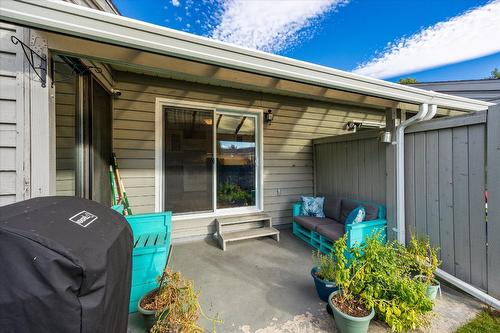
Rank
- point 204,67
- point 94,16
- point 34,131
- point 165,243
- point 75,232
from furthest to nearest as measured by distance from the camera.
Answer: point 165,243, point 204,67, point 34,131, point 94,16, point 75,232

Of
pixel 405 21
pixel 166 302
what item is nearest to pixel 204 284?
pixel 166 302

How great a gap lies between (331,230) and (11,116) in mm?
3405

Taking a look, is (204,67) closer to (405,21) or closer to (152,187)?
(152,187)

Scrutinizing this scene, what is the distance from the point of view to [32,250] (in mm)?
690

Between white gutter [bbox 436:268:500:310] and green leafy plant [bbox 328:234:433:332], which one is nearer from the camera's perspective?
green leafy plant [bbox 328:234:433:332]

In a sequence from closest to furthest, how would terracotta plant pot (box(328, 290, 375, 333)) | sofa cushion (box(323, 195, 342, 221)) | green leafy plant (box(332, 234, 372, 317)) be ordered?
terracotta plant pot (box(328, 290, 375, 333)) → green leafy plant (box(332, 234, 372, 317)) → sofa cushion (box(323, 195, 342, 221))

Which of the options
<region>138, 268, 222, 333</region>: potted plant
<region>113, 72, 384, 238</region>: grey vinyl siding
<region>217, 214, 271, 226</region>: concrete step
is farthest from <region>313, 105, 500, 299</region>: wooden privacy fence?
<region>138, 268, 222, 333</region>: potted plant

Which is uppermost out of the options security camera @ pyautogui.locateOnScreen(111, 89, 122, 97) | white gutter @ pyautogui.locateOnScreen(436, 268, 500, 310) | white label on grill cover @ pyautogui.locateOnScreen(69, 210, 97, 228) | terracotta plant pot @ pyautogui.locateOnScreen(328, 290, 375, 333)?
security camera @ pyautogui.locateOnScreen(111, 89, 122, 97)

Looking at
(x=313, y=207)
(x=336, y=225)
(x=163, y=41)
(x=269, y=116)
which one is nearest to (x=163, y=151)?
(x=269, y=116)

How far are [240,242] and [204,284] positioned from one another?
120 centimetres

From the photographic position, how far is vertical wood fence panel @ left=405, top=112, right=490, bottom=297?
2.02 metres

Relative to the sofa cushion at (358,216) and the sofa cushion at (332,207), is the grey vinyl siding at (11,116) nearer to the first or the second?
the sofa cushion at (358,216)

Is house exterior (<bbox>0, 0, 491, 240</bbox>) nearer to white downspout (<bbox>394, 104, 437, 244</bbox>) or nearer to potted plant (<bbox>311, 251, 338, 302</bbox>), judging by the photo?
white downspout (<bbox>394, 104, 437, 244</bbox>)

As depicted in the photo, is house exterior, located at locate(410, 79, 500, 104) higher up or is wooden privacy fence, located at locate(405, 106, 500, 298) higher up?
house exterior, located at locate(410, 79, 500, 104)
